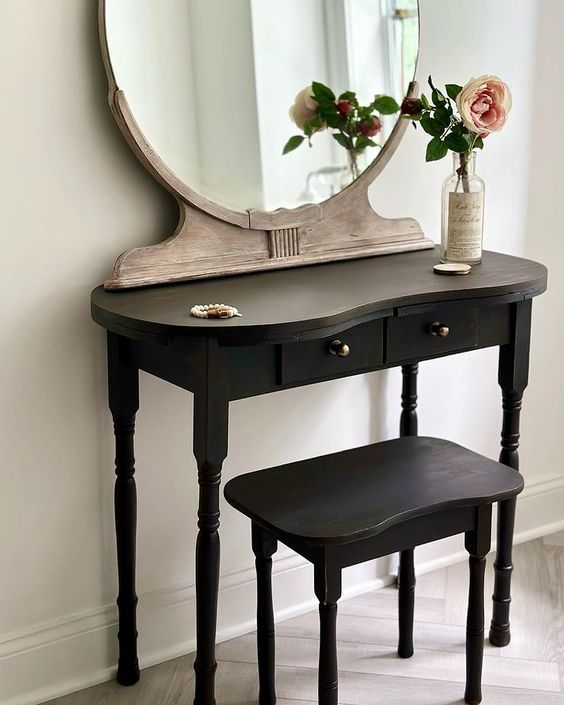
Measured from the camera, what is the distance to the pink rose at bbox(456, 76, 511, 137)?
2.10 m

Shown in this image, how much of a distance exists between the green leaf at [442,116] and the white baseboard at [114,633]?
1098 mm

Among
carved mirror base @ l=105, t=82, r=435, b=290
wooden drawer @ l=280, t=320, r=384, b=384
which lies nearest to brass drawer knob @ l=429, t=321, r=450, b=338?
wooden drawer @ l=280, t=320, r=384, b=384

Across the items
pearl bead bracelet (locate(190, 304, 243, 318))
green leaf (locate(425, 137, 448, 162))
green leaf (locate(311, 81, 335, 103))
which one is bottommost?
pearl bead bracelet (locate(190, 304, 243, 318))

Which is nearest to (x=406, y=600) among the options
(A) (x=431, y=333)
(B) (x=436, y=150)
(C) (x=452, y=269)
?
(A) (x=431, y=333)

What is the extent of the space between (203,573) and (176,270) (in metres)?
0.61

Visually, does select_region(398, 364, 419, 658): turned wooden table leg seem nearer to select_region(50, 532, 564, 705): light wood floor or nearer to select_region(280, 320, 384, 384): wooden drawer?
select_region(50, 532, 564, 705): light wood floor

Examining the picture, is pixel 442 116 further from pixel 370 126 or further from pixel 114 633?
pixel 114 633

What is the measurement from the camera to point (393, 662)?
Answer: 2.34 metres

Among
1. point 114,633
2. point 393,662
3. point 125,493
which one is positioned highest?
point 125,493

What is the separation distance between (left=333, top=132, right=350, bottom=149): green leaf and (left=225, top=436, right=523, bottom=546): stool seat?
0.67 meters

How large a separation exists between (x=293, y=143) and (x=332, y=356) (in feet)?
1.78

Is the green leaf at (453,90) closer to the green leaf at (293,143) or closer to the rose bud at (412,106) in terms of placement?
the rose bud at (412,106)

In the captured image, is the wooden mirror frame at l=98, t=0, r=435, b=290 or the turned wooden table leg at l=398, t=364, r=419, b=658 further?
the turned wooden table leg at l=398, t=364, r=419, b=658

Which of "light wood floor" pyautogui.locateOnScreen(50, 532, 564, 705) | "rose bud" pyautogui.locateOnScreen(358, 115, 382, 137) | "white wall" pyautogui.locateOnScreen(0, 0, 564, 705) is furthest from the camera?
"rose bud" pyautogui.locateOnScreen(358, 115, 382, 137)
